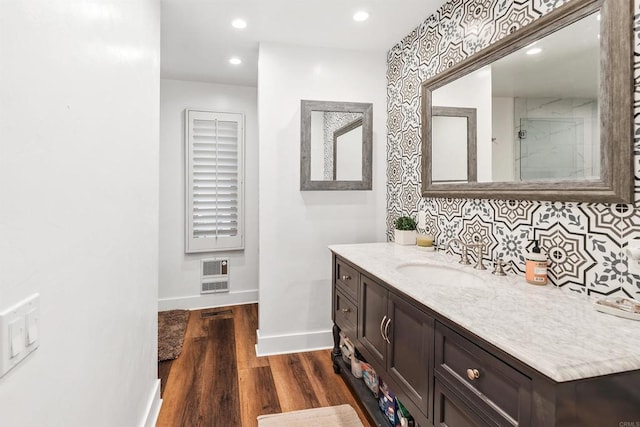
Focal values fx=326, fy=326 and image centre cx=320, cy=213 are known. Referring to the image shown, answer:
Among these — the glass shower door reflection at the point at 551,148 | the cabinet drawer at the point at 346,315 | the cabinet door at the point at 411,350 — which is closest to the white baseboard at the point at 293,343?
the cabinet drawer at the point at 346,315

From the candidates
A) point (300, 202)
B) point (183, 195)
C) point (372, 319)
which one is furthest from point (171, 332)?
point (372, 319)

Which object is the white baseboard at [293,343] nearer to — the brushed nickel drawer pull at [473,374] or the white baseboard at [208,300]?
the white baseboard at [208,300]

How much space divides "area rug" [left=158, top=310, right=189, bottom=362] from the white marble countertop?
6.70ft

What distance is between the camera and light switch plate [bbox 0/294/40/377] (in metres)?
0.63

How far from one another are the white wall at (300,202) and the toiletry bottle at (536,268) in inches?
60.0

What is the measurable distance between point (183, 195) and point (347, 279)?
2.43m

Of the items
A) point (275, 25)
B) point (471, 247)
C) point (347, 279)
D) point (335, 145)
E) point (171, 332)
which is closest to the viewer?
point (471, 247)

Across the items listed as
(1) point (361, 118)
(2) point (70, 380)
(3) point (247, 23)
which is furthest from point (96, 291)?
(1) point (361, 118)

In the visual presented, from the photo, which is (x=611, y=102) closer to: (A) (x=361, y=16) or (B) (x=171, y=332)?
(A) (x=361, y=16)

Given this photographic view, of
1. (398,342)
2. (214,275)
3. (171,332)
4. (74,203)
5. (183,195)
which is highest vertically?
(183,195)

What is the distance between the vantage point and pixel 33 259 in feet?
2.41

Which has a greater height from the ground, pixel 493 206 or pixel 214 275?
pixel 493 206

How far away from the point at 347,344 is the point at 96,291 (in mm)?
1724

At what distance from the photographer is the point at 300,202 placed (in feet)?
9.08
